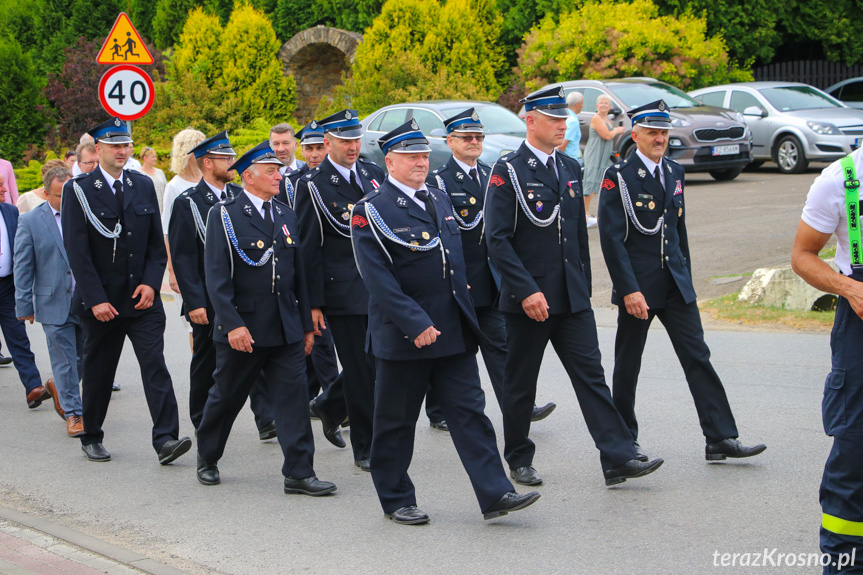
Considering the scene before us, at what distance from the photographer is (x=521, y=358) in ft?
20.7

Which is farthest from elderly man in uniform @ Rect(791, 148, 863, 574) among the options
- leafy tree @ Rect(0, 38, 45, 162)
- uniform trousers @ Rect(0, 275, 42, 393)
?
leafy tree @ Rect(0, 38, 45, 162)

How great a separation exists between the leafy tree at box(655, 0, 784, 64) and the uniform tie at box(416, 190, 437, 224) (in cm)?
2062

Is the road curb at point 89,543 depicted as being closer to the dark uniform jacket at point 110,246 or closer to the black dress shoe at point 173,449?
the black dress shoe at point 173,449

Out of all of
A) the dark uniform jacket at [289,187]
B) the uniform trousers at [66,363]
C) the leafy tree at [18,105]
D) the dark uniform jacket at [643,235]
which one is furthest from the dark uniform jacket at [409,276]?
the leafy tree at [18,105]

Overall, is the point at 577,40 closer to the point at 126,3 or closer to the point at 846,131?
the point at 846,131

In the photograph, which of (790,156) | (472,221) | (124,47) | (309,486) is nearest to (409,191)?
(472,221)

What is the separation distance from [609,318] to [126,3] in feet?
90.6

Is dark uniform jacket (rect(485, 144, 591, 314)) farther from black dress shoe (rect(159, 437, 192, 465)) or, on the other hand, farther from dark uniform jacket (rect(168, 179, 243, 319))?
black dress shoe (rect(159, 437, 192, 465))

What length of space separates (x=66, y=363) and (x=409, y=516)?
3792mm

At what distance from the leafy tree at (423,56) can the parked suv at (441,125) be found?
14.7 ft

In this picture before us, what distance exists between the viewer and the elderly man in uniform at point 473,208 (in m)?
7.35

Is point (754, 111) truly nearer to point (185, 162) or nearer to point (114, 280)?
point (185, 162)

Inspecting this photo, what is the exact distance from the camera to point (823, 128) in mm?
19281

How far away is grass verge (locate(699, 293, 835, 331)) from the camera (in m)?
10.3
